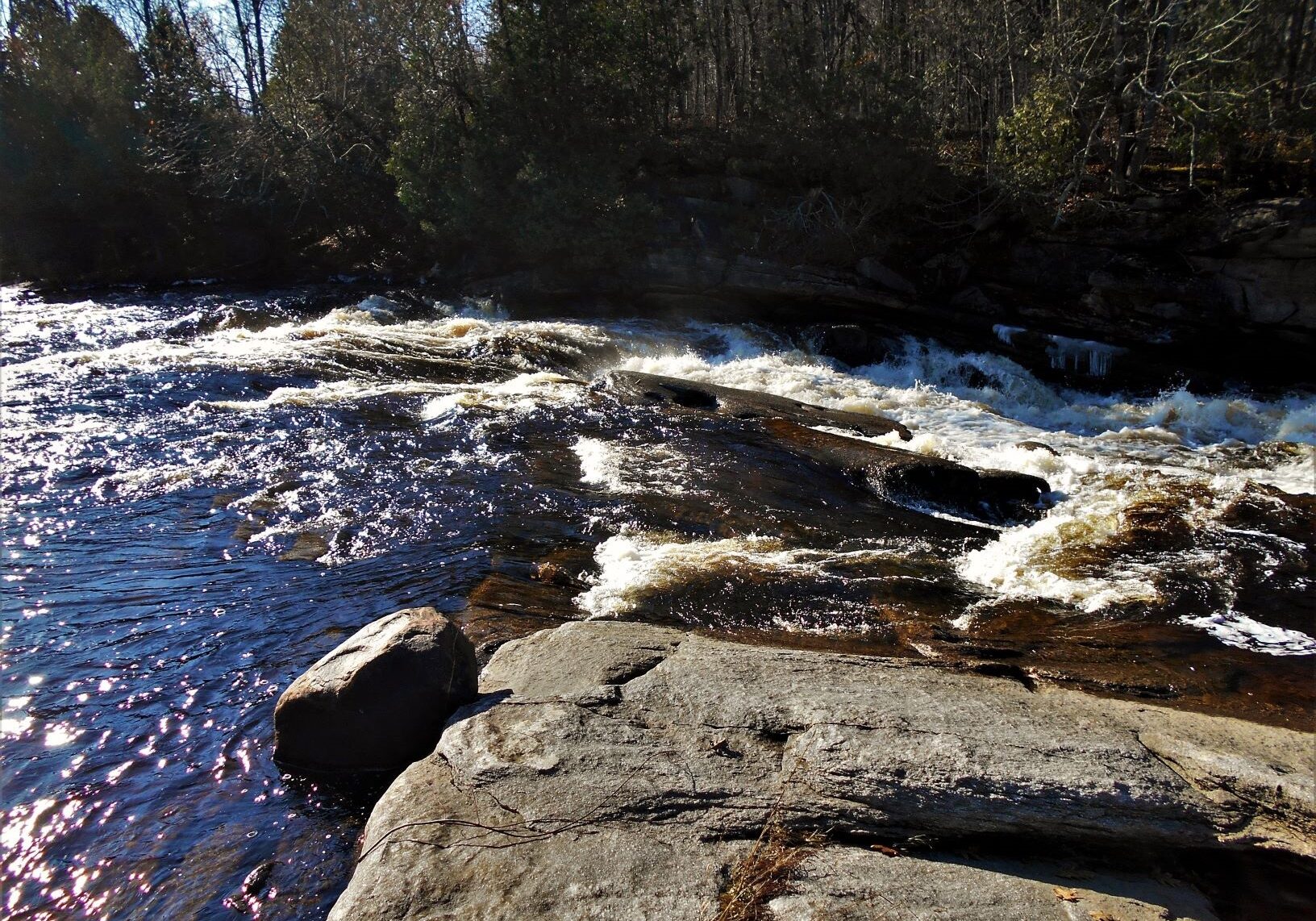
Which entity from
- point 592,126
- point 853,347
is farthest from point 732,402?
point 592,126

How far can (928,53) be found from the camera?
72.8ft

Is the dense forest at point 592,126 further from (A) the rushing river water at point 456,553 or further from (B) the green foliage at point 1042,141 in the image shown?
(A) the rushing river water at point 456,553

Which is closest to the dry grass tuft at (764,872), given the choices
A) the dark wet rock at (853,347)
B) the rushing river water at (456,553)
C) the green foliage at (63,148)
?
the rushing river water at (456,553)

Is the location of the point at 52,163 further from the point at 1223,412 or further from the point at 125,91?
the point at 1223,412

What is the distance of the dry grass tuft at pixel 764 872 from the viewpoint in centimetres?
310

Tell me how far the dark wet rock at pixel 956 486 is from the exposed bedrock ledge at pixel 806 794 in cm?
399

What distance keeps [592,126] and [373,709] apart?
17.8 meters

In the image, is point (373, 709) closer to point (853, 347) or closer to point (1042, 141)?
point (853, 347)

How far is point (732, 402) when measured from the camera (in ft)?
38.4

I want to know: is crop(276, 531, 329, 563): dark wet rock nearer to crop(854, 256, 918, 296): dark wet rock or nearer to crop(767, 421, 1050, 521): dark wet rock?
crop(767, 421, 1050, 521): dark wet rock

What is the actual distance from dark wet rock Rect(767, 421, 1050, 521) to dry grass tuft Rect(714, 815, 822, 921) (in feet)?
18.6

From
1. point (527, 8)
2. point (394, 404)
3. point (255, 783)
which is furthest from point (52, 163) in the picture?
point (255, 783)

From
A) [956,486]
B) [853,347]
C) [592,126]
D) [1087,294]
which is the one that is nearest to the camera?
[956,486]

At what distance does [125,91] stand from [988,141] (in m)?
24.5
